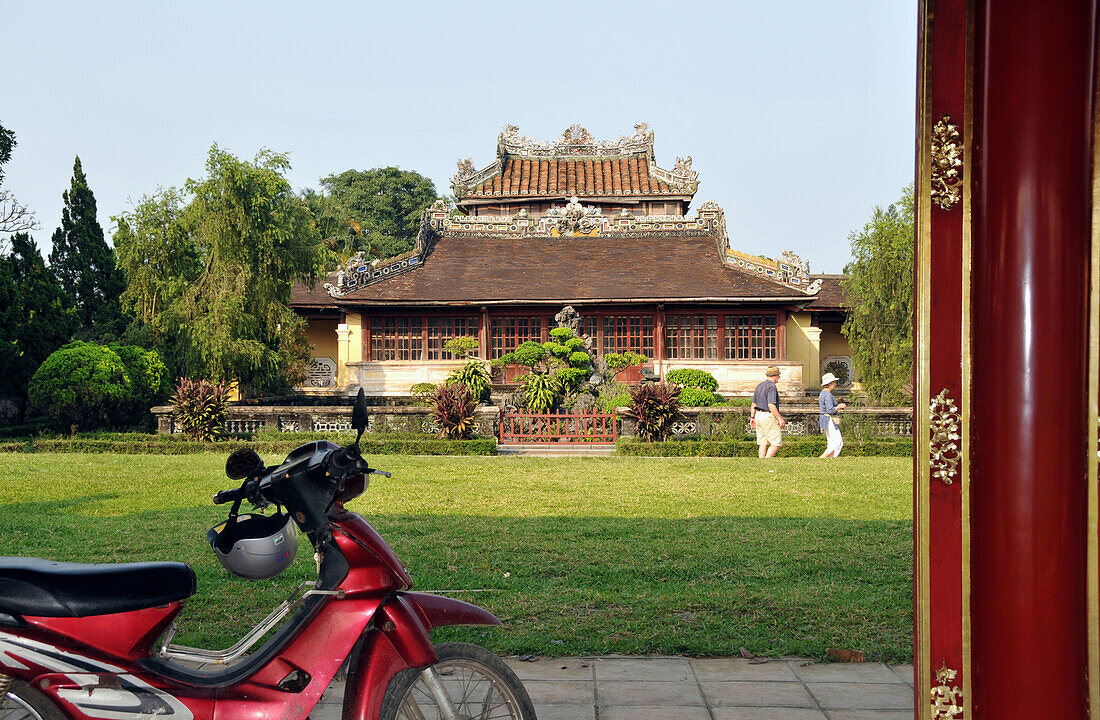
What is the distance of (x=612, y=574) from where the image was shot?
19.5 feet

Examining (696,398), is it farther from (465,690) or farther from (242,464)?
(242,464)

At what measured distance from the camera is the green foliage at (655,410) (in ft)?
53.9

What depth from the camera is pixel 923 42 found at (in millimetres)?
2447

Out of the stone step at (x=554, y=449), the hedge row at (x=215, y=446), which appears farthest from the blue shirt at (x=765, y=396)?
the hedge row at (x=215, y=446)

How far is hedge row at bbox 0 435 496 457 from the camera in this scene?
15055 mm

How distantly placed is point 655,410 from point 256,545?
1405 cm

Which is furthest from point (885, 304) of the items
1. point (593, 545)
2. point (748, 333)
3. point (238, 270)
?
point (593, 545)

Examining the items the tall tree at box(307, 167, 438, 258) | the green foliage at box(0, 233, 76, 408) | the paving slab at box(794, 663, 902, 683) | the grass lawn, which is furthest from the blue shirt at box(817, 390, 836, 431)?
the tall tree at box(307, 167, 438, 258)

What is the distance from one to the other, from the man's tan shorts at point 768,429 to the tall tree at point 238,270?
36.3 feet

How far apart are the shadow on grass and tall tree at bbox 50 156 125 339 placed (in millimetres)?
14477

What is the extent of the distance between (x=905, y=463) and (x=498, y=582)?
9802 millimetres

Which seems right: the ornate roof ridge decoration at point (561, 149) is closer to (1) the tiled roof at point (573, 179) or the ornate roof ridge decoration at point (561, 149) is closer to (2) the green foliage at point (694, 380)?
(1) the tiled roof at point (573, 179)

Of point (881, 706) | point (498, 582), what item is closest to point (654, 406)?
point (498, 582)

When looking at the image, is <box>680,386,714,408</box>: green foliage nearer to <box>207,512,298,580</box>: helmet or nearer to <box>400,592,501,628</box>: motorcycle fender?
<box>400,592,501,628</box>: motorcycle fender
